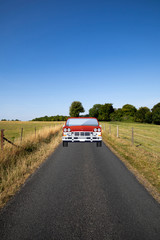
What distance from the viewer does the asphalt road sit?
7.73 feet

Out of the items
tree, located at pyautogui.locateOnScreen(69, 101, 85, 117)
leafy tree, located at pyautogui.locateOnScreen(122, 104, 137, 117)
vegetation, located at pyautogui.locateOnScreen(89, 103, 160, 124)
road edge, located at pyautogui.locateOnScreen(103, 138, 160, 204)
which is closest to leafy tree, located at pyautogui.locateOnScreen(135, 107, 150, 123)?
vegetation, located at pyautogui.locateOnScreen(89, 103, 160, 124)

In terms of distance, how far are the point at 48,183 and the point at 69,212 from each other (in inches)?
60.4

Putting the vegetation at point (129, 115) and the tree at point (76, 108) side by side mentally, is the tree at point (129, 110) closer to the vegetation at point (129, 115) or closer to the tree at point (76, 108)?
the vegetation at point (129, 115)

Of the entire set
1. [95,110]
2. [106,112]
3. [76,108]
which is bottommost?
[106,112]

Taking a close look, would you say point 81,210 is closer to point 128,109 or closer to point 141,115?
point 141,115

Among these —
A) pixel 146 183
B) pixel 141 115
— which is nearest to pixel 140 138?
pixel 146 183

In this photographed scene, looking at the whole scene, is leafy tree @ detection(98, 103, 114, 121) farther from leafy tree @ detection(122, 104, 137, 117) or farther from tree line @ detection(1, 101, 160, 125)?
leafy tree @ detection(122, 104, 137, 117)

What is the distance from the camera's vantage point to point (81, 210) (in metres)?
2.95

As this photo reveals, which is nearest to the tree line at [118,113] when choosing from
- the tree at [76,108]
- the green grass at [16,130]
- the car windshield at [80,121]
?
the tree at [76,108]

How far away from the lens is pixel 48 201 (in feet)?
10.8

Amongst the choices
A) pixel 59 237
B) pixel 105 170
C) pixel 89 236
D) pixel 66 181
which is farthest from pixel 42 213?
pixel 105 170

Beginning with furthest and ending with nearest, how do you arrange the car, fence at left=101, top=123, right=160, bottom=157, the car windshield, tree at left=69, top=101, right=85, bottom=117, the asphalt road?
1. tree at left=69, top=101, right=85, bottom=117
2. fence at left=101, top=123, right=160, bottom=157
3. the car windshield
4. the car
5. the asphalt road

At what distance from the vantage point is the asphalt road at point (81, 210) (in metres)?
2.36

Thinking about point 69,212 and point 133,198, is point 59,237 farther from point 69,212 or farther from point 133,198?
point 133,198
